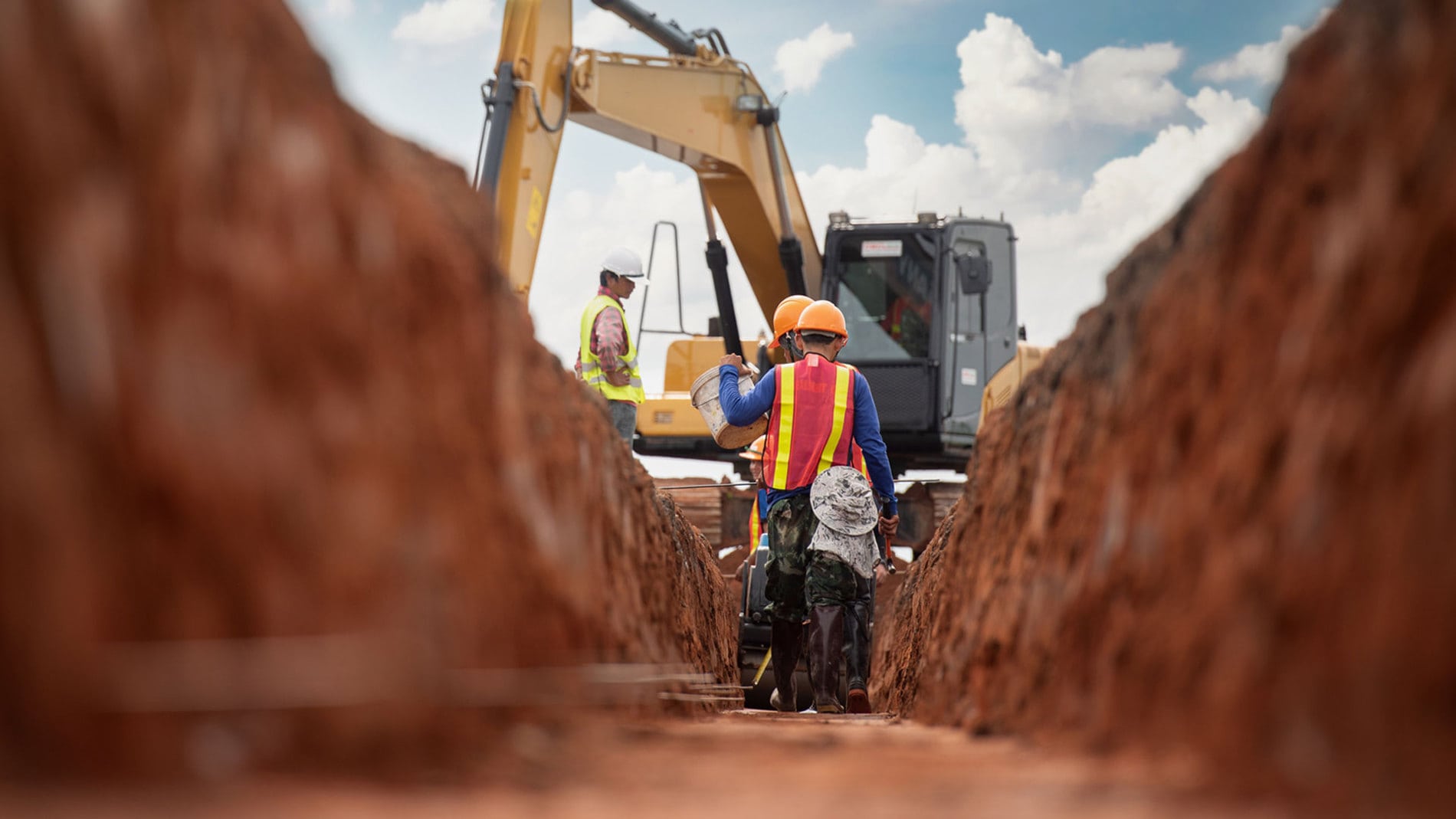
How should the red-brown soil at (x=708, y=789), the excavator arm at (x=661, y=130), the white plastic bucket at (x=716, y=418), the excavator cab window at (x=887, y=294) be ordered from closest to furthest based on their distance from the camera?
the red-brown soil at (x=708, y=789) → the white plastic bucket at (x=716, y=418) → the excavator arm at (x=661, y=130) → the excavator cab window at (x=887, y=294)

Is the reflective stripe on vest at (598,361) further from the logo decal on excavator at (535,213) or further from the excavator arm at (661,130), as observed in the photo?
the logo decal on excavator at (535,213)

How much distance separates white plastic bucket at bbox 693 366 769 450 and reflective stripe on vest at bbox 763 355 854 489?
50 centimetres

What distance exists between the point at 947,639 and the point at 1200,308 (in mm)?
2457

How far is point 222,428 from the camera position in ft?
7.00

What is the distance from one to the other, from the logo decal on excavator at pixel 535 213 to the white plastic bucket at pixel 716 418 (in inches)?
139

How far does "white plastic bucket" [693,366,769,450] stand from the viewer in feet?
24.3

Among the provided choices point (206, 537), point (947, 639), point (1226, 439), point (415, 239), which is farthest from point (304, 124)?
point (947, 639)

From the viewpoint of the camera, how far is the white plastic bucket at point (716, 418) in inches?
291

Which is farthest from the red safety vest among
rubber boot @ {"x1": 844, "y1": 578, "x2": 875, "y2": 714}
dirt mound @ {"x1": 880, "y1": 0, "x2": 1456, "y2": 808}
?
dirt mound @ {"x1": 880, "y1": 0, "x2": 1456, "y2": 808}

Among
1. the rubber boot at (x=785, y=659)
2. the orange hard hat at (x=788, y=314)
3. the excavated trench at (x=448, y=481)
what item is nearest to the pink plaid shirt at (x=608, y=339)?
the orange hard hat at (x=788, y=314)

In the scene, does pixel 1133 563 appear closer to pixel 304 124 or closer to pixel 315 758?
pixel 315 758

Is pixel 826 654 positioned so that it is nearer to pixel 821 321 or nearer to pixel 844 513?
pixel 844 513

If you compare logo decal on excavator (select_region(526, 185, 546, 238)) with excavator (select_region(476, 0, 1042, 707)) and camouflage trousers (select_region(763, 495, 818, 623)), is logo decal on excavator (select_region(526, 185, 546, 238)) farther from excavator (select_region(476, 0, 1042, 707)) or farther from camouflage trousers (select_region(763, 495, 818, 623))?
camouflage trousers (select_region(763, 495, 818, 623))

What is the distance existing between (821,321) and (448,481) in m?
4.44
